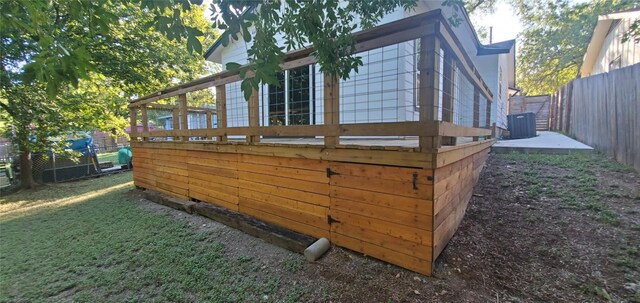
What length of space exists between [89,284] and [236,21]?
9.88ft

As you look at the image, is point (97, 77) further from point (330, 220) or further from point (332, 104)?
point (330, 220)

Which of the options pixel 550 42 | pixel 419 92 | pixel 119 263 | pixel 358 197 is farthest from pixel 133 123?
pixel 550 42

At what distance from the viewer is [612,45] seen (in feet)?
34.6

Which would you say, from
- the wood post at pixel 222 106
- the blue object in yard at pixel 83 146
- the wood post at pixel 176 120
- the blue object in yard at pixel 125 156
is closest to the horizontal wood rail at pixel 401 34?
the wood post at pixel 222 106

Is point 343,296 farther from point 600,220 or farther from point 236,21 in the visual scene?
point 600,220

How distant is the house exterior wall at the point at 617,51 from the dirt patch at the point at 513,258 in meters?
6.38

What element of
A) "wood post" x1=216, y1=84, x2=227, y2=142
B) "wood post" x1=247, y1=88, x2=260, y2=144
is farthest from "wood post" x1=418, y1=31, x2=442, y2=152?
"wood post" x1=216, y1=84, x2=227, y2=142

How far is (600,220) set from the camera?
2932mm

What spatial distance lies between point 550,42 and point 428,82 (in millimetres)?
22804

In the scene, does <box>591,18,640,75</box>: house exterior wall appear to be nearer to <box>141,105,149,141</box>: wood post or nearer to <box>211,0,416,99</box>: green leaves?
<box>211,0,416,99</box>: green leaves

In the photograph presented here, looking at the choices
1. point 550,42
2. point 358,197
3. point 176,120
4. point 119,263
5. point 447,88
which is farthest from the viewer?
point 550,42

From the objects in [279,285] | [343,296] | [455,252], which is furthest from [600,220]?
[279,285]

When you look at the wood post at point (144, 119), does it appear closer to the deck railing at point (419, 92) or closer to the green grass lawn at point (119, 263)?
the green grass lawn at point (119, 263)

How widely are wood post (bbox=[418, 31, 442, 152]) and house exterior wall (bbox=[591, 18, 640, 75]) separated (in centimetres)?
812
